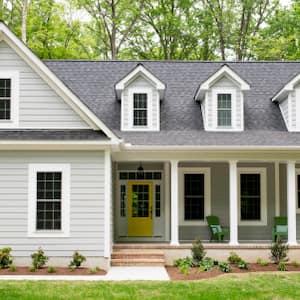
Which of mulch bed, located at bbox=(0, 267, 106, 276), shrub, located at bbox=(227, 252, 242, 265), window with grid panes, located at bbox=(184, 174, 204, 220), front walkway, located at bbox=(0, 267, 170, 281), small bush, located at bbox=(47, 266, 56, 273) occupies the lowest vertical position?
front walkway, located at bbox=(0, 267, 170, 281)

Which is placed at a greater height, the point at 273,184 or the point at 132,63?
the point at 132,63

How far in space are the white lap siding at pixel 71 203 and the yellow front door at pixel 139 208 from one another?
426cm

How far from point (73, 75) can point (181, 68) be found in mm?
4023

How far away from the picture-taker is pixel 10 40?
15195 mm

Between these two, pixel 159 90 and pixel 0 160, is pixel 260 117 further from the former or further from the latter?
pixel 0 160

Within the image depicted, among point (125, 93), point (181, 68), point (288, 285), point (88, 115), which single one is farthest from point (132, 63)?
point (288, 285)

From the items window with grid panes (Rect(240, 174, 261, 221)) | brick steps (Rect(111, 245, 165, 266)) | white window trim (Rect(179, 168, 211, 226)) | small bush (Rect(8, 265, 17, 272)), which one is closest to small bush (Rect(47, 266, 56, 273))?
small bush (Rect(8, 265, 17, 272))

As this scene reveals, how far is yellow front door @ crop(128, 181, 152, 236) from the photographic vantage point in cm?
1912

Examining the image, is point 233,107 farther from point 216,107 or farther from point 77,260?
point 77,260

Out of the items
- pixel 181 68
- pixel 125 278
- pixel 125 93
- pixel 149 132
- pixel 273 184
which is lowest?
pixel 125 278

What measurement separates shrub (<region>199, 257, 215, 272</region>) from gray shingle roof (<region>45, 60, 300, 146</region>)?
3.43m

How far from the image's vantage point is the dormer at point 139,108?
18359 millimetres

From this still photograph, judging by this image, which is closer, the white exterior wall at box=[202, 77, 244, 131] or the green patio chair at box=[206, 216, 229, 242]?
the green patio chair at box=[206, 216, 229, 242]

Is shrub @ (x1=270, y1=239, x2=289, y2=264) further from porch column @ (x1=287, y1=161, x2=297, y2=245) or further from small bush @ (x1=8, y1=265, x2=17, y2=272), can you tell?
small bush @ (x1=8, y1=265, x2=17, y2=272)
